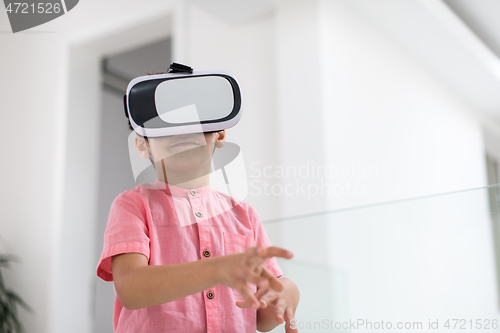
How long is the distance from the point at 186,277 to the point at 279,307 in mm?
127

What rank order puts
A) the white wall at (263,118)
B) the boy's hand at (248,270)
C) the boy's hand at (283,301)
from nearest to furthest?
the boy's hand at (248,270) < the boy's hand at (283,301) < the white wall at (263,118)

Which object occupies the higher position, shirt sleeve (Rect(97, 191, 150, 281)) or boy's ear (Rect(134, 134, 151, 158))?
boy's ear (Rect(134, 134, 151, 158))

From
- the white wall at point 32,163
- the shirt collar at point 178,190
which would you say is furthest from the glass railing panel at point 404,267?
the white wall at point 32,163

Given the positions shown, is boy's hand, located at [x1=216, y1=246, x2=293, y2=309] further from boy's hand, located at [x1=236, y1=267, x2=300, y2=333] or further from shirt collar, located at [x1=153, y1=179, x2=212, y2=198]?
shirt collar, located at [x1=153, y1=179, x2=212, y2=198]

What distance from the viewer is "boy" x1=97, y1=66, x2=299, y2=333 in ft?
1.24

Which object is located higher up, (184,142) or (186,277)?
(184,142)

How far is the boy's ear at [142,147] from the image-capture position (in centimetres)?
46

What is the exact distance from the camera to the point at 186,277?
0.33m

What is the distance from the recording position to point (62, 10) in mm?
1829

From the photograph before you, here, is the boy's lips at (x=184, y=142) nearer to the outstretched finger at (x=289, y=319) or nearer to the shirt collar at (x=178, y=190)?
the shirt collar at (x=178, y=190)

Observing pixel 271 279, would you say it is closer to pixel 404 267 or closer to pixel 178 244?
pixel 178 244

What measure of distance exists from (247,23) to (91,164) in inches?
37.2

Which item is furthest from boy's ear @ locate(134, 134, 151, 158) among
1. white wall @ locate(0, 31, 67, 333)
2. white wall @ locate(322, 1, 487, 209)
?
white wall @ locate(0, 31, 67, 333)

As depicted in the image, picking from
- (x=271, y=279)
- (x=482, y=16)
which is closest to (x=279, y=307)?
(x=271, y=279)
